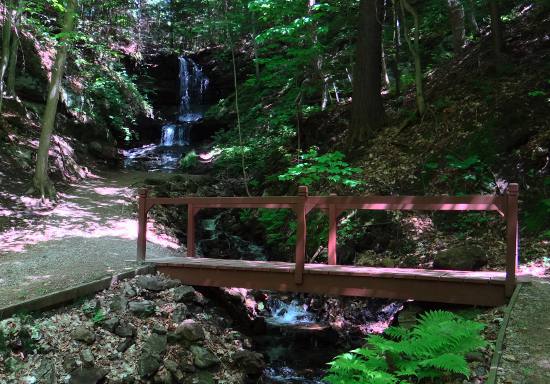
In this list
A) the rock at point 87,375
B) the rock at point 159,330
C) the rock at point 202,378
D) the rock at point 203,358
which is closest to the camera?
the rock at point 87,375

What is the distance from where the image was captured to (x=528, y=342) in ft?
11.8

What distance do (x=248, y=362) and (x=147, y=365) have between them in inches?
57.2

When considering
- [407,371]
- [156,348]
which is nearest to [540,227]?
[407,371]

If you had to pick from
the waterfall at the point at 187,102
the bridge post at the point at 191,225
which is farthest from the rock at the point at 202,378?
the waterfall at the point at 187,102

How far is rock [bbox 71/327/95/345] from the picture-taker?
497cm

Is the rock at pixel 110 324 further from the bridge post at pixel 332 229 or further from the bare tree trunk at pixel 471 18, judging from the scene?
the bare tree trunk at pixel 471 18

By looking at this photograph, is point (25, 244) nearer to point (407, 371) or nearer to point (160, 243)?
point (160, 243)

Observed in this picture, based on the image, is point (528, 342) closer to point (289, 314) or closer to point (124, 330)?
point (124, 330)

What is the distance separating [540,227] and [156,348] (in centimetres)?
563

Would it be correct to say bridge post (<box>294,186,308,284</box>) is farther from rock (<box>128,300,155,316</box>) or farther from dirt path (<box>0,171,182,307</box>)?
dirt path (<box>0,171,182,307</box>)

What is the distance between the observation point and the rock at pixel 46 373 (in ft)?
14.4

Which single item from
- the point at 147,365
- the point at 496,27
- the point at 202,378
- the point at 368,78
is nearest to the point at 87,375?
the point at 147,365

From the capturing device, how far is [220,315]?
696cm

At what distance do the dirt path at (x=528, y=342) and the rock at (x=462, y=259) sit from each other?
45.4 inches
